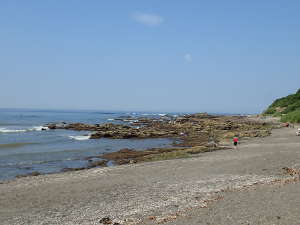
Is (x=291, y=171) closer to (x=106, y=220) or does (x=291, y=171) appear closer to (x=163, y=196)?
(x=163, y=196)

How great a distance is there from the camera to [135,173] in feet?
64.6

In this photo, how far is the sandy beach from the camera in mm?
10609

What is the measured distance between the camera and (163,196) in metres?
13.8

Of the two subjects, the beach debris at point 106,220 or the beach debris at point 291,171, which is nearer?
the beach debris at point 106,220

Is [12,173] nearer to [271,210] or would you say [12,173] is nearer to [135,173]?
[135,173]

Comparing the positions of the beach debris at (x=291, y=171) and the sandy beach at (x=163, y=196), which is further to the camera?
the beach debris at (x=291, y=171)

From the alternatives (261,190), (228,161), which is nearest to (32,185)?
(261,190)

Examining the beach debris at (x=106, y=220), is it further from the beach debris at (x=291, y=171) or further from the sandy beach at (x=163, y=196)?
the beach debris at (x=291, y=171)

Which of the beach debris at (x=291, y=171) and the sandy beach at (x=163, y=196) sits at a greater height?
the beach debris at (x=291, y=171)

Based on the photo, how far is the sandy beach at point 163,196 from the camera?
34.8 ft

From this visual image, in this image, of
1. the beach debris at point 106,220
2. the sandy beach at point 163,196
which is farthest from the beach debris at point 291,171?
the beach debris at point 106,220

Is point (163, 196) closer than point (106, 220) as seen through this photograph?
No

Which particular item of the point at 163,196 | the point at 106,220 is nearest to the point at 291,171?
the point at 163,196

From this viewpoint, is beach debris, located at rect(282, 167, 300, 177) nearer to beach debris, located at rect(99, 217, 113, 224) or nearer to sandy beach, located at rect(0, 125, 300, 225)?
sandy beach, located at rect(0, 125, 300, 225)
